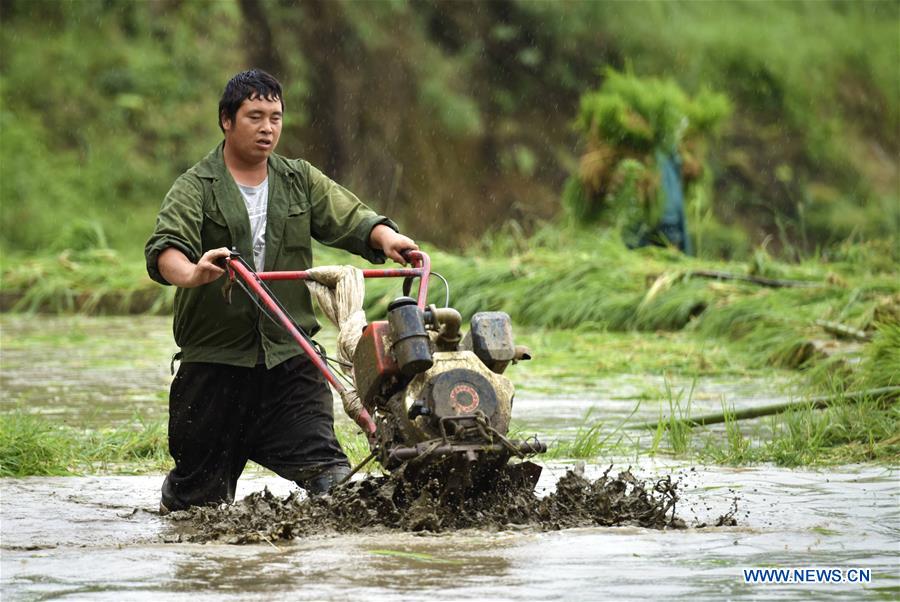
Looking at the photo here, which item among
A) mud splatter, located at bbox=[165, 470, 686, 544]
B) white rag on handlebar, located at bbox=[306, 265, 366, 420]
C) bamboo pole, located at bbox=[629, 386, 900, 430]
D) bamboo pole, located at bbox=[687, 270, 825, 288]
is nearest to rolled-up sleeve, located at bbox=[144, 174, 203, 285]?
white rag on handlebar, located at bbox=[306, 265, 366, 420]

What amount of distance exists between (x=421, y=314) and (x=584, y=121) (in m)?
10.00

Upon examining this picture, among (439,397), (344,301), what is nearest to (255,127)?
(344,301)

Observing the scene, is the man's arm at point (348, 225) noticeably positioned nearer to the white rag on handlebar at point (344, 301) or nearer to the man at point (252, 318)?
the man at point (252, 318)

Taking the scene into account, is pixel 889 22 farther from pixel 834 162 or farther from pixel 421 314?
pixel 421 314

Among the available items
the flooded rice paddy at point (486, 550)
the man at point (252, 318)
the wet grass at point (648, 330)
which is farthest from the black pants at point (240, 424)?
the wet grass at point (648, 330)

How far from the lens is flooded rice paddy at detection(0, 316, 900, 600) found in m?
4.12

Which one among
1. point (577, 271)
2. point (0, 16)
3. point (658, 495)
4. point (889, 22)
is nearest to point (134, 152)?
point (0, 16)

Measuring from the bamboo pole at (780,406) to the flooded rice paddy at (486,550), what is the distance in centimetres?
61

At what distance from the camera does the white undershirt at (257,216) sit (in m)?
5.71

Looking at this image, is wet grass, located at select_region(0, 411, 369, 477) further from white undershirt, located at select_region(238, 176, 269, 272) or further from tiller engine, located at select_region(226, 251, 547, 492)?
tiller engine, located at select_region(226, 251, 547, 492)

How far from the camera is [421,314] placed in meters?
4.86

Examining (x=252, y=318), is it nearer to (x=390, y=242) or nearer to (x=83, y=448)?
(x=390, y=242)

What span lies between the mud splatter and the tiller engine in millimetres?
72

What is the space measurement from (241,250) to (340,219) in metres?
0.40
